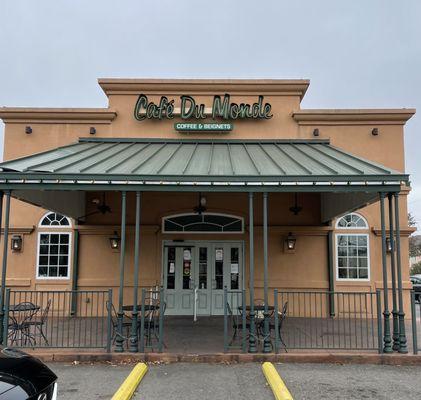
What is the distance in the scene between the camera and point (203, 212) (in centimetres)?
1365

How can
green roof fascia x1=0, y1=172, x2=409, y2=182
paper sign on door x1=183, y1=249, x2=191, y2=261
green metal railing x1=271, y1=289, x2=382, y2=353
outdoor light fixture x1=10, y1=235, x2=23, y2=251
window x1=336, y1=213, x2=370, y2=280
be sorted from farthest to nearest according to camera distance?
paper sign on door x1=183, y1=249, x2=191, y2=261
window x1=336, y1=213, x2=370, y2=280
outdoor light fixture x1=10, y1=235, x2=23, y2=251
green roof fascia x1=0, y1=172, x2=409, y2=182
green metal railing x1=271, y1=289, x2=382, y2=353

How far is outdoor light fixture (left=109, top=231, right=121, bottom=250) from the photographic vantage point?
13.3m

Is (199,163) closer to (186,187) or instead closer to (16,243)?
(186,187)

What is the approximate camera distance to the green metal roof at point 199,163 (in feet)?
28.9

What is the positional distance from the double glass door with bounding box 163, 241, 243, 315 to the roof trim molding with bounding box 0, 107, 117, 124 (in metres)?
4.89

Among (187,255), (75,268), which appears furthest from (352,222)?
(75,268)

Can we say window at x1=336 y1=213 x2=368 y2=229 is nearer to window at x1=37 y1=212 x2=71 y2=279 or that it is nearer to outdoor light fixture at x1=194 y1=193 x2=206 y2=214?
outdoor light fixture at x1=194 y1=193 x2=206 y2=214

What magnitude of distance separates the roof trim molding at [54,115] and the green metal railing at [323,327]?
825 cm

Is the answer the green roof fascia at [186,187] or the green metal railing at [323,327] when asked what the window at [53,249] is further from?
the green metal railing at [323,327]

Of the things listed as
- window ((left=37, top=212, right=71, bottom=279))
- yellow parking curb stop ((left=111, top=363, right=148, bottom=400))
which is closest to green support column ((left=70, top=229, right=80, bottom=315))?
window ((left=37, top=212, right=71, bottom=279))

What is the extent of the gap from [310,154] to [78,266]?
7897 mm

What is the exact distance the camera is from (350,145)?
14.1 metres

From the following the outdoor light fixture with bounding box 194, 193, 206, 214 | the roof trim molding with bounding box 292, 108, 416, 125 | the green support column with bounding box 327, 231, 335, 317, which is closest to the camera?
the outdoor light fixture with bounding box 194, 193, 206, 214

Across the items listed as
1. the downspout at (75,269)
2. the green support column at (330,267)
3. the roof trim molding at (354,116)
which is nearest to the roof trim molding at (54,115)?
the downspout at (75,269)
